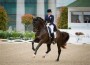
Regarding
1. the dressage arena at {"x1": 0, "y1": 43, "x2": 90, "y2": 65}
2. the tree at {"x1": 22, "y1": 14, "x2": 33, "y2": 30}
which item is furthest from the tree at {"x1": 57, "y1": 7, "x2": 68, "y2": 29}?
the dressage arena at {"x1": 0, "y1": 43, "x2": 90, "y2": 65}

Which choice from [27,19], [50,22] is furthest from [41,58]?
[27,19]

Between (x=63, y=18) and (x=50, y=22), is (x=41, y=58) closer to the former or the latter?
(x=50, y=22)

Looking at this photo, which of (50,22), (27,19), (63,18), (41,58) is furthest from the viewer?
(27,19)

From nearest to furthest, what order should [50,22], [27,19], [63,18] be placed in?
[50,22], [63,18], [27,19]

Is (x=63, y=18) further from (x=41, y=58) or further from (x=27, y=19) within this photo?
(x=41, y=58)

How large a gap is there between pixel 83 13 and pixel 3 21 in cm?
943

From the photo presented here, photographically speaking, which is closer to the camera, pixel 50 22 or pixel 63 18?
pixel 50 22

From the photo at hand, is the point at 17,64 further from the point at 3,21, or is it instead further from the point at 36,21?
the point at 3,21

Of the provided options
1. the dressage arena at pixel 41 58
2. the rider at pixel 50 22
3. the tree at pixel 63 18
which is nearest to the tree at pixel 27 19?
the tree at pixel 63 18

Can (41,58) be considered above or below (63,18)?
below

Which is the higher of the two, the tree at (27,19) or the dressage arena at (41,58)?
the tree at (27,19)

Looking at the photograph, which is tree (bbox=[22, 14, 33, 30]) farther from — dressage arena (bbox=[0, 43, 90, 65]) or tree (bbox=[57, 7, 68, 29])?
dressage arena (bbox=[0, 43, 90, 65])

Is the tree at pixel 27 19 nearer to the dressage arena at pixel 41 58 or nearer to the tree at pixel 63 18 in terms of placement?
the tree at pixel 63 18

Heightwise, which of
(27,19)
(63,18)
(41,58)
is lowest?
(41,58)
